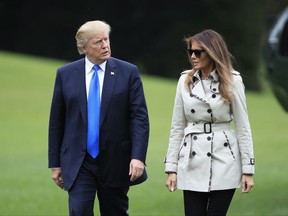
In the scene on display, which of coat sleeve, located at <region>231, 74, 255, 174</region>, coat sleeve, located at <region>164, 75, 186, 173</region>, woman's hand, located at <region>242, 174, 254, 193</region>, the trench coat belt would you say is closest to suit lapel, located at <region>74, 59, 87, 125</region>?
coat sleeve, located at <region>164, 75, 186, 173</region>

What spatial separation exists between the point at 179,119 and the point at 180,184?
1.53ft

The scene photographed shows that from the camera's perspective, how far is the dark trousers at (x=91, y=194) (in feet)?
22.5

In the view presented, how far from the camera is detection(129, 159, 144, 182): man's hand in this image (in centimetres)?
682

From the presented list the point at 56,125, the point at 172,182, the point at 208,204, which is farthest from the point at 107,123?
the point at 208,204

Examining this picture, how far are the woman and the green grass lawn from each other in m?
4.70

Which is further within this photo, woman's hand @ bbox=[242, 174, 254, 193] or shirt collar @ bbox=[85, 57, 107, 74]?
shirt collar @ bbox=[85, 57, 107, 74]

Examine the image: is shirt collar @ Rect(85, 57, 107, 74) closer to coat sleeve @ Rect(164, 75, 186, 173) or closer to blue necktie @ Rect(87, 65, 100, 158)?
blue necktie @ Rect(87, 65, 100, 158)

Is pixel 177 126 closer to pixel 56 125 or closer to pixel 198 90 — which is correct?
pixel 198 90

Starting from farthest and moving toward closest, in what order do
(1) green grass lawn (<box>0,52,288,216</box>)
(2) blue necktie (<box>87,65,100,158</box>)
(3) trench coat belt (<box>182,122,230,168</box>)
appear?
(1) green grass lawn (<box>0,52,288,216</box>) < (2) blue necktie (<box>87,65,100,158</box>) < (3) trench coat belt (<box>182,122,230,168</box>)

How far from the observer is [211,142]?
6.46 metres

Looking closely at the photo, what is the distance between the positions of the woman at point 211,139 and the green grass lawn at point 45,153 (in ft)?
15.4

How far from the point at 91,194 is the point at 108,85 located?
0.82 meters

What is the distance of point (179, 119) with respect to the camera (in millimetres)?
6605

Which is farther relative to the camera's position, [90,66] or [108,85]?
[90,66]
